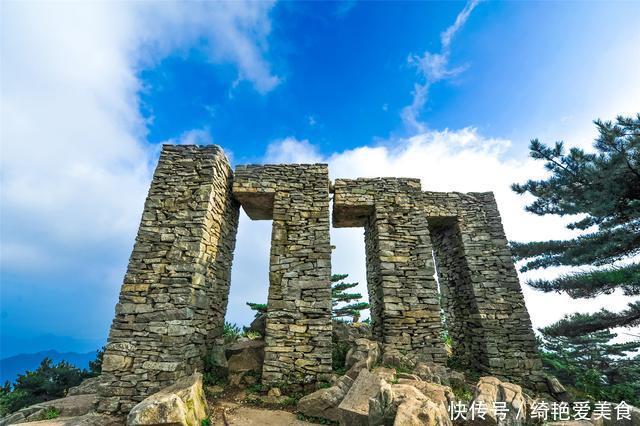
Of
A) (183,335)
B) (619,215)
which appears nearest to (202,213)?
(183,335)

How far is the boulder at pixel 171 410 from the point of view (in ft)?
13.8

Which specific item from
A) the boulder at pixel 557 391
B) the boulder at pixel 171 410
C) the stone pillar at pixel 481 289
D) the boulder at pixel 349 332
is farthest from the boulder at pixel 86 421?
the boulder at pixel 557 391

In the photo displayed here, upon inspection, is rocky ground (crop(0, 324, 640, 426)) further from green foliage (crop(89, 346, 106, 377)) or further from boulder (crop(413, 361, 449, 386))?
green foliage (crop(89, 346, 106, 377))

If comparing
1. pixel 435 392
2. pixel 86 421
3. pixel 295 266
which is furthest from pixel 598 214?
pixel 86 421

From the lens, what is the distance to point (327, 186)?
8.68 metres

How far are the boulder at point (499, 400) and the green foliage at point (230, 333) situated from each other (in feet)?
21.8

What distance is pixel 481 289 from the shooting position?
357 inches

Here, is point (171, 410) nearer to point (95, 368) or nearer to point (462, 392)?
point (462, 392)

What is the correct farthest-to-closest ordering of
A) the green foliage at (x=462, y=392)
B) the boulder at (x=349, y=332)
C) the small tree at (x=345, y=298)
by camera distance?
the small tree at (x=345, y=298), the boulder at (x=349, y=332), the green foliage at (x=462, y=392)

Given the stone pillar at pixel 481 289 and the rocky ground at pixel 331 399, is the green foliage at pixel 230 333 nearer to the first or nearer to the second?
the rocky ground at pixel 331 399

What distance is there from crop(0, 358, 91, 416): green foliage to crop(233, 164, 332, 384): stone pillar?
910cm

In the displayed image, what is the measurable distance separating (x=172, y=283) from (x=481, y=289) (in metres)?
9.56

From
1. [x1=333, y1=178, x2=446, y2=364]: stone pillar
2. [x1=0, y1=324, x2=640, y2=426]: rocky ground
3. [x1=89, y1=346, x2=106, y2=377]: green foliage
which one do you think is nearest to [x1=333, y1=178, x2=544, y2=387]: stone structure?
[x1=333, y1=178, x2=446, y2=364]: stone pillar

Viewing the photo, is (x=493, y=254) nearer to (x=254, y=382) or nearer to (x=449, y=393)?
(x=449, y=393)
